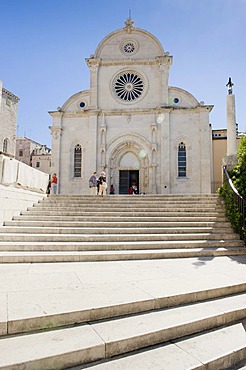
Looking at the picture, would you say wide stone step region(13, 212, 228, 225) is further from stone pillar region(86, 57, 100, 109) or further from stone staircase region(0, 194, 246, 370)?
stone pillar region(86, 57, 100, 109)

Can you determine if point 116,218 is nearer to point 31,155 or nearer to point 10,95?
point 10,95

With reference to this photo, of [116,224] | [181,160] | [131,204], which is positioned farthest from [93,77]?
[116,224]

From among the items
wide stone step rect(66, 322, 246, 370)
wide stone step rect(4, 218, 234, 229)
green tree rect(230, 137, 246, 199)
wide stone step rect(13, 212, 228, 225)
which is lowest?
wide stone step rect(66, 322, 246, 370)

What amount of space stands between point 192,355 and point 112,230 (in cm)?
567

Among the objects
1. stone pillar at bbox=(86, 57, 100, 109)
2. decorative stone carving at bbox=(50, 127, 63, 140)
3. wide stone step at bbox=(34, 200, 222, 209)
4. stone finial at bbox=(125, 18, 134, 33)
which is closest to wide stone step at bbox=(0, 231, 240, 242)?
wide stone step at bbox=(34, 200, 222, 209)

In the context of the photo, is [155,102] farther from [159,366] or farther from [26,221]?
[159,366]

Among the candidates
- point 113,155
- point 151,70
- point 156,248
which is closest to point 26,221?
point 156,248

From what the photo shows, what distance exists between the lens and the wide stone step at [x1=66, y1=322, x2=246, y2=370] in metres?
2.61

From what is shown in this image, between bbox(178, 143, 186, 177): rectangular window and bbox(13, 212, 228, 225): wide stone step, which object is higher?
bbox(178, 143, 186, 177): rectangular window

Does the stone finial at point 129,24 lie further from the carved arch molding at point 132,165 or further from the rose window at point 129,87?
the carved arch molding at point 132,165

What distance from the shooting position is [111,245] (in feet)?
23.3

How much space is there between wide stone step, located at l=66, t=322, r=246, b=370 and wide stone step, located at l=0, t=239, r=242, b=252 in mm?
4027

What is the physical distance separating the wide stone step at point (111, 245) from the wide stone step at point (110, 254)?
0.14 m

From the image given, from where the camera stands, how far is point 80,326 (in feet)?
10.2
